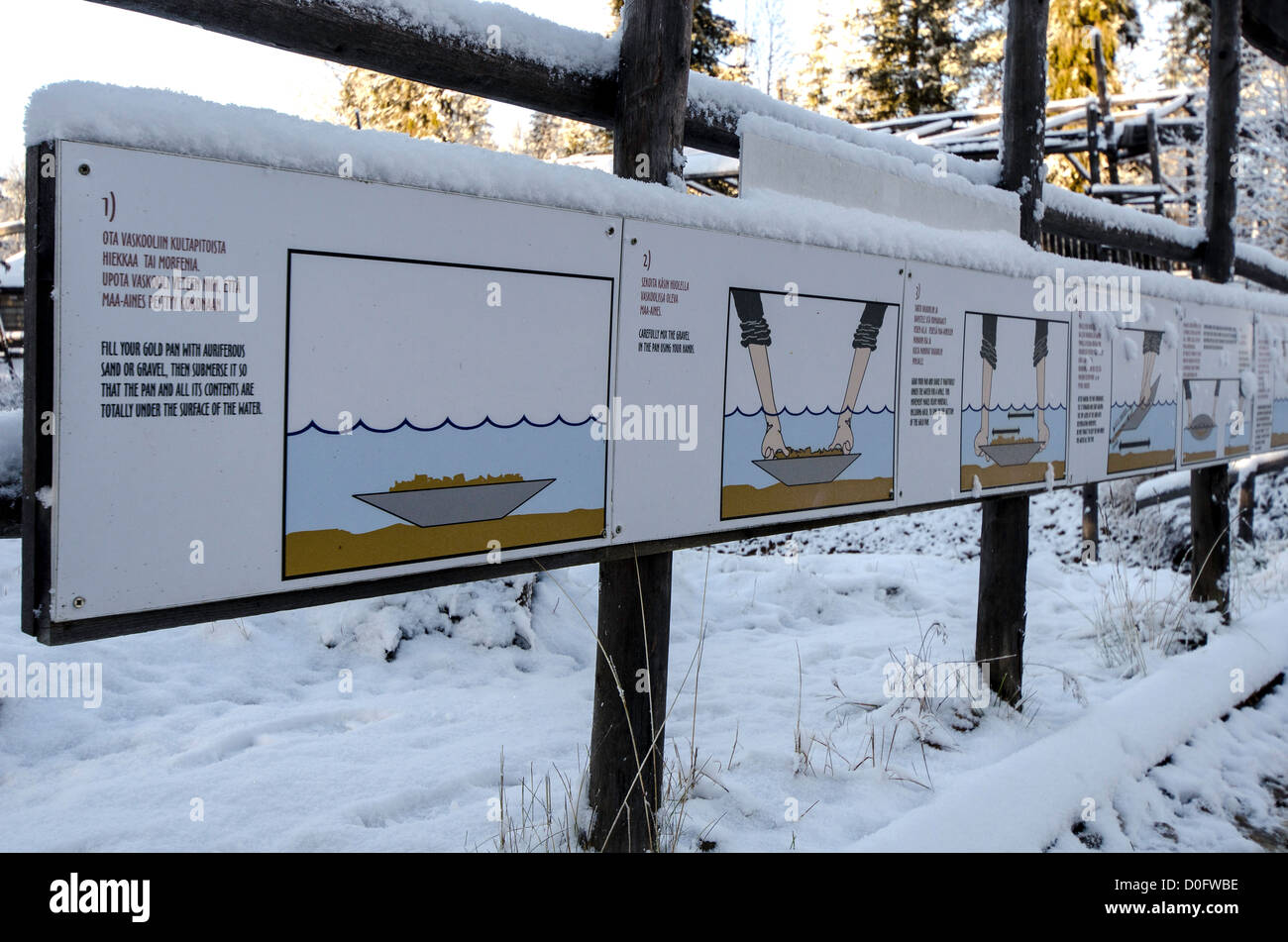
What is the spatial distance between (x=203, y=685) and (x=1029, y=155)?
13.2 feet

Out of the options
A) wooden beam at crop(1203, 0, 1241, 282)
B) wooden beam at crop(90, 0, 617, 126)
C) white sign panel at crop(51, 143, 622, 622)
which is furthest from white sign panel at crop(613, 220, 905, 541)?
wooden beam at crop(1203, 0, 1241, 282)

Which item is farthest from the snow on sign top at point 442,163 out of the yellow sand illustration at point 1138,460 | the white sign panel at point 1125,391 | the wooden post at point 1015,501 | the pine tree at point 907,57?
the pine tree at point 907,57

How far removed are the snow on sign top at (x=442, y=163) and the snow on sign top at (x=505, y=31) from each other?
0.06m

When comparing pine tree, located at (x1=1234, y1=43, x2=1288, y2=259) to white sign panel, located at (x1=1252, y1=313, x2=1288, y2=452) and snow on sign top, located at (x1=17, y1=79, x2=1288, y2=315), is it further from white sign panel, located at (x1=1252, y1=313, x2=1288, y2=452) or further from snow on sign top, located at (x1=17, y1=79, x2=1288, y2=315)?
snow on sign top, located at (x1=17, y1=79, x2=1288, y2=315)

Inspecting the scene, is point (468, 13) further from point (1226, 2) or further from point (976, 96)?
point (976, 96)

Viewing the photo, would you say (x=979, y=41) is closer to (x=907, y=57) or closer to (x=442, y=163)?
(x=907, y=57)

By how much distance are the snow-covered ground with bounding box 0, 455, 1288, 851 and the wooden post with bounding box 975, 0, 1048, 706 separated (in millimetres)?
264

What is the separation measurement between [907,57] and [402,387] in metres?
24.3

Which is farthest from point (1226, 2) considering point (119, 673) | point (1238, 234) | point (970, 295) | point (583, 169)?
point (1238, 234)

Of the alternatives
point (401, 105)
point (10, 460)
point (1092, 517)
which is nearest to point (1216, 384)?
point (10, 460)

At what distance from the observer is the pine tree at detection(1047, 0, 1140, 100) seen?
70.5 ft

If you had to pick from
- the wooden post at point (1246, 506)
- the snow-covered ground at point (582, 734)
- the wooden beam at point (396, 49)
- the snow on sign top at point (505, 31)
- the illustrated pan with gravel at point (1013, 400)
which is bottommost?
the snow-covered ground at point (582, 734)

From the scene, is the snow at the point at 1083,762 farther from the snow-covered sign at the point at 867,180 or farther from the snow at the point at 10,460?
the snow at the point at 10,460

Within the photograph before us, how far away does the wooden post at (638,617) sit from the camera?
2.46 m
